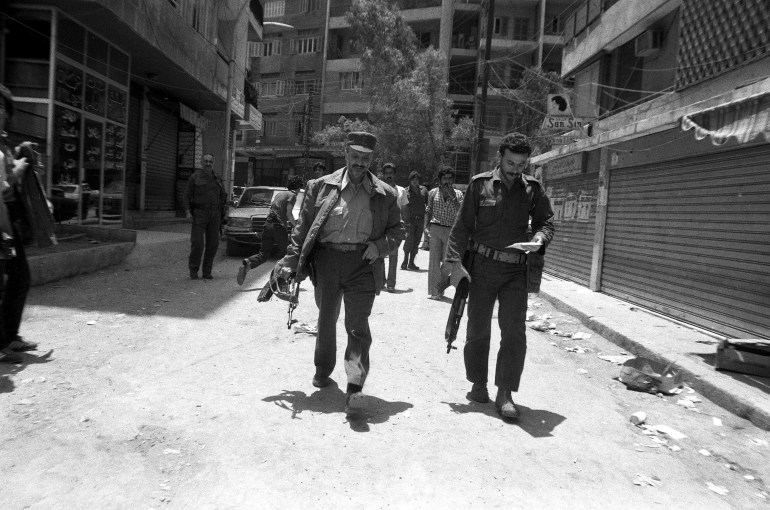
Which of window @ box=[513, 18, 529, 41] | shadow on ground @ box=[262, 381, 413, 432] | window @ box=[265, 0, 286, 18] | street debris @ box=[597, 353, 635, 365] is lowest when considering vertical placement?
street debris @ box=[597, 353, 635, 365]

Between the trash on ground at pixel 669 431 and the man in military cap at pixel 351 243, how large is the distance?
2.11 metres

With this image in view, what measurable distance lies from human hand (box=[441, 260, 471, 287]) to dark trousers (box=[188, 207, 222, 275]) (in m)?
6.05

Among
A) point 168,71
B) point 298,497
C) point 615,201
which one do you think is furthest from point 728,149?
point 168,71

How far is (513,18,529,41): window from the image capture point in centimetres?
3819

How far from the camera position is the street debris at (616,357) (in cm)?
655

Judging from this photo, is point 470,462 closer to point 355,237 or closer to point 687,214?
point 355,237

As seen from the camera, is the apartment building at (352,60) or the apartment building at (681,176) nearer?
the apartment building at (681,176)

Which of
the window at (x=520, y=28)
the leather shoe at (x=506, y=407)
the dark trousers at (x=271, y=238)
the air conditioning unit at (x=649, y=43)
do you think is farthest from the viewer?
the window at (x=520, y=28)

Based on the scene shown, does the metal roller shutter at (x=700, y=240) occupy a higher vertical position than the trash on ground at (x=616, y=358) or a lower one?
higher

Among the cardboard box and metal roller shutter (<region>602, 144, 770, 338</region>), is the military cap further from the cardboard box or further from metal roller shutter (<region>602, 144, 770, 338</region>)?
metal roller shutter (<region>602, 144, 770, 338</region>)

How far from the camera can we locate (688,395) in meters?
5.46

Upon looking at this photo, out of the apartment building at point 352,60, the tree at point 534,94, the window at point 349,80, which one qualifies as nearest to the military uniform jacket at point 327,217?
the tree at point 534,94

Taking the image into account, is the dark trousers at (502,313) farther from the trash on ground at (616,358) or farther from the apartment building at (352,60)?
the apartment building at (352,60)

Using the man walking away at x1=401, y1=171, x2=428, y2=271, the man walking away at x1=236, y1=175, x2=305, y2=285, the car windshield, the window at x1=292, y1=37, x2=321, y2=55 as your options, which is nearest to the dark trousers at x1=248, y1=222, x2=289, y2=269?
the man walking away at x1=236, y1=175, x2=305, y2=285
